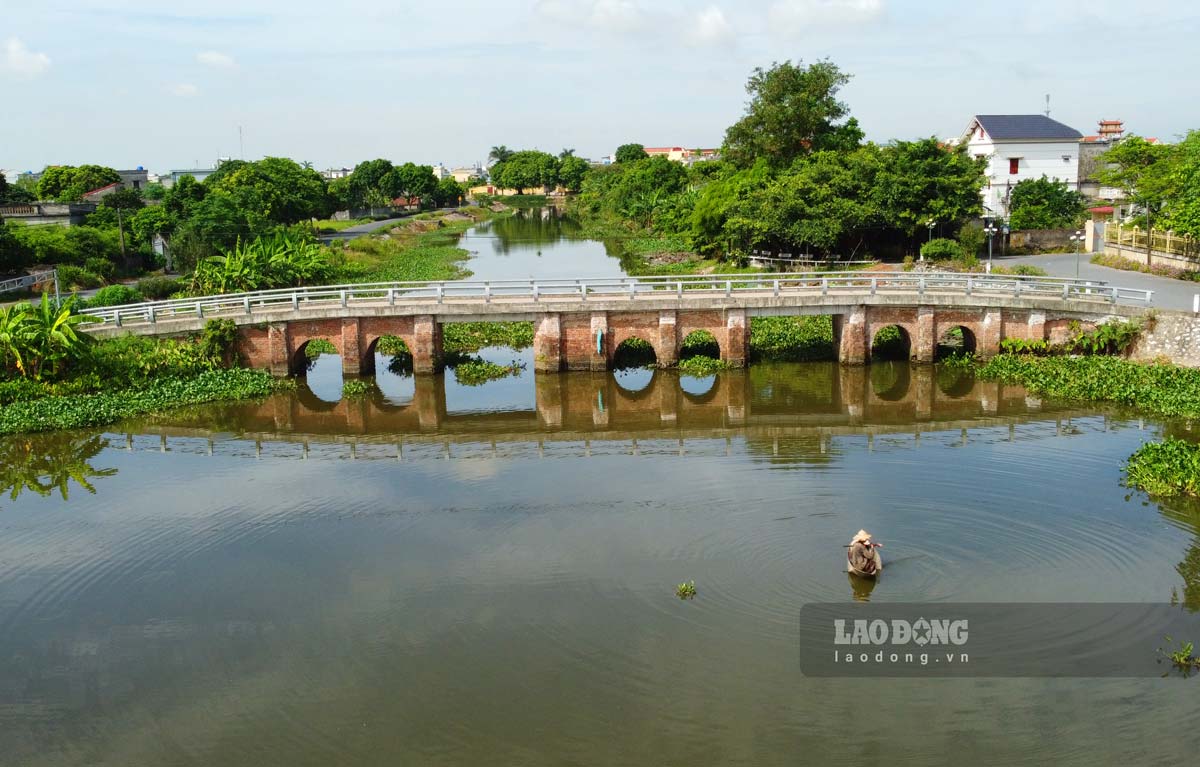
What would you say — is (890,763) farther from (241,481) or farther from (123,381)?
(123,381)

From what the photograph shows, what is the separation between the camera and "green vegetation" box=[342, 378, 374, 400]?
35.6 metres

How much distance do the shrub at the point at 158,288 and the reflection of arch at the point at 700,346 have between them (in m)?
28.3

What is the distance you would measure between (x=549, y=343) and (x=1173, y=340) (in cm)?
2151

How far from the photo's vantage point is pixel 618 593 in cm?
1819

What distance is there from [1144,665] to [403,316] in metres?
27.8

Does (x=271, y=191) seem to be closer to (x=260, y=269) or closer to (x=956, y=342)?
(x=260, y=269)

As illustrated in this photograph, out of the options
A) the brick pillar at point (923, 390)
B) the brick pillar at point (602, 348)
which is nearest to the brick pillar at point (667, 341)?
the brick pillar at point (602, 348)

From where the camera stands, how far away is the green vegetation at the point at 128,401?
2992 cm

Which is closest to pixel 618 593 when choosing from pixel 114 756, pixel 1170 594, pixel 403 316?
pixel 114 756

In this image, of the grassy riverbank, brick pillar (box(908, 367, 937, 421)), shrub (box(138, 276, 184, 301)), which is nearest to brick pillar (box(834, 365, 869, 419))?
brick pillar (box(908, 367, 937, 421))

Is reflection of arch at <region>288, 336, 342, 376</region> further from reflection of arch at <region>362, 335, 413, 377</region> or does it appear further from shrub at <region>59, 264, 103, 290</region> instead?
shrub at <region>59, 264, 103, 290</region>

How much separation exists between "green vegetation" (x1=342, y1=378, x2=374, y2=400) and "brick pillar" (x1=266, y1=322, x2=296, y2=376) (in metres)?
2.32

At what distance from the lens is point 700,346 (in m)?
40.3

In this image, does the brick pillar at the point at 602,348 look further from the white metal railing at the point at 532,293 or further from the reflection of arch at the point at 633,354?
the white metal railing at the point at 532,293
